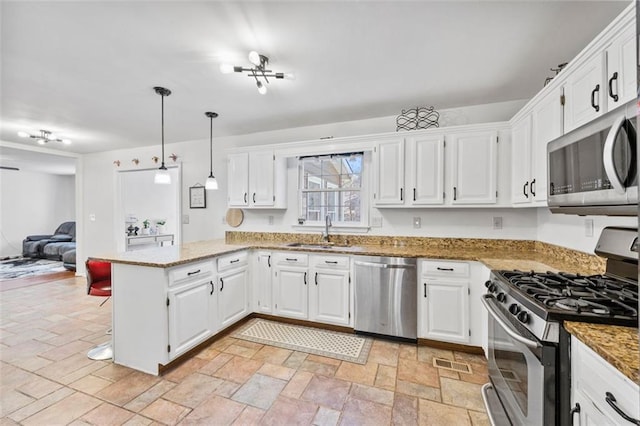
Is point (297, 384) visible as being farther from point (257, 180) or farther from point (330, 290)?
point (257, 180)

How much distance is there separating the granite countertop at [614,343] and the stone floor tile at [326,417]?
1.39 m

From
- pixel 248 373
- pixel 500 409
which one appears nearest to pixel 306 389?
pixel 248 373

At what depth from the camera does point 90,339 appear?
2.83 m

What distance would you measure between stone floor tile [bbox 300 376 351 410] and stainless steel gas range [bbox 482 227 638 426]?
3.13 feet

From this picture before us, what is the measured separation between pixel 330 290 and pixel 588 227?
2182 millimetres

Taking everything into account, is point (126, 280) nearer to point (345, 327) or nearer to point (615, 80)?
point (345, 327)

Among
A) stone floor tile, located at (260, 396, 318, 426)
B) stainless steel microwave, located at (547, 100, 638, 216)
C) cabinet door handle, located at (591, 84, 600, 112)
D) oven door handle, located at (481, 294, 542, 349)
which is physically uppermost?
cabinet door handle, located at (591, 84, 600, 112)

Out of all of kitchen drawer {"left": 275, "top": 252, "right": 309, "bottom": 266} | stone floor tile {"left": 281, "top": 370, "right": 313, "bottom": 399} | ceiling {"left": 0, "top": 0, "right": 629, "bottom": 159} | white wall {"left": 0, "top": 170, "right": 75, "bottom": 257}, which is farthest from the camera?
white wall {"left": 0, "top": 170, "right": 75, "bottom": 257}

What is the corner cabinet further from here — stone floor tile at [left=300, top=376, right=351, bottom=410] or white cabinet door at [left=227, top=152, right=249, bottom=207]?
stone floor tile at [left=300, top=376, right=351, bottom=410]

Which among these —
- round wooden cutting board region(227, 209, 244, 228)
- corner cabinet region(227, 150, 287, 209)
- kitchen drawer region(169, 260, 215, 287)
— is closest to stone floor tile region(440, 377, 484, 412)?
kitchen drawer region(169, 260, 215, 287)

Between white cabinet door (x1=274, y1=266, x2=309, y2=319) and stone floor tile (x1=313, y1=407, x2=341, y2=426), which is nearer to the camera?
stone floor tile (x1=313, y1=407, x2=341, y2=426)

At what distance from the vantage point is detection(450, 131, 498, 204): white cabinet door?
2.69 metres

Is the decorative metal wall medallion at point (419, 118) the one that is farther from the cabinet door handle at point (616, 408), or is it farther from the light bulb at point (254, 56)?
the cabinet door handle at point (616, 408)

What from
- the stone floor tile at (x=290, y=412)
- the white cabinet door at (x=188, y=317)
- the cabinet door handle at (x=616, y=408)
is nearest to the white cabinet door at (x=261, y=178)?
the white cabinet door at (x=188, y=317)
